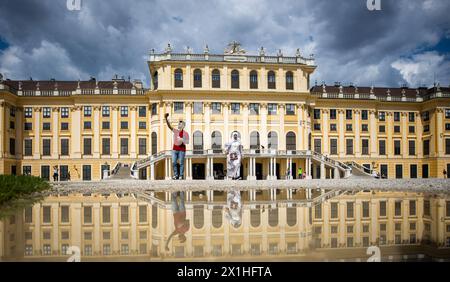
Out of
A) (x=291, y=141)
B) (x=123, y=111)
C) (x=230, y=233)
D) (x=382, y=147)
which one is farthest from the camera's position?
(x=382, y=147)

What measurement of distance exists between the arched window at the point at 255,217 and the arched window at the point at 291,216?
488 mm

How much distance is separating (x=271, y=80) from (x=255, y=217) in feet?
124

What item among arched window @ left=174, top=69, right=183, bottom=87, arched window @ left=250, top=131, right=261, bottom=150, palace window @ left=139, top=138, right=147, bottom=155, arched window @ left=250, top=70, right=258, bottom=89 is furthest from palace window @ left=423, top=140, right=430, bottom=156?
palace window @ left=139, top=138, right=147, bottom=155

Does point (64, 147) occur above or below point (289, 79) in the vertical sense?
below

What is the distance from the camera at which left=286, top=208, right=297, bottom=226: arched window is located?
232 inches

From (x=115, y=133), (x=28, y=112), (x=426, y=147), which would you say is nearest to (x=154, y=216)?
(x=115, y=133)

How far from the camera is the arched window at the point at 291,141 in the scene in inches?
1677

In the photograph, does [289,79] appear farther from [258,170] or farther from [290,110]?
→ [258,170]

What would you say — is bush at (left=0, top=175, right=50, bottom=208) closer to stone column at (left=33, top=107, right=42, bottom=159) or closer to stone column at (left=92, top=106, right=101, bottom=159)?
stone column at (left=92, top=106, right=101, bottom=159)

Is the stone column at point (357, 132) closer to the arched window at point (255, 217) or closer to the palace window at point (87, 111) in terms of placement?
the palace window at point (87, 111)

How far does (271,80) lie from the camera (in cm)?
4288

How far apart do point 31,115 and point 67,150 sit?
6.14 meters

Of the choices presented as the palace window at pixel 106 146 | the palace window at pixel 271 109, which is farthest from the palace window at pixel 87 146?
the palace window at pixel 271 109
